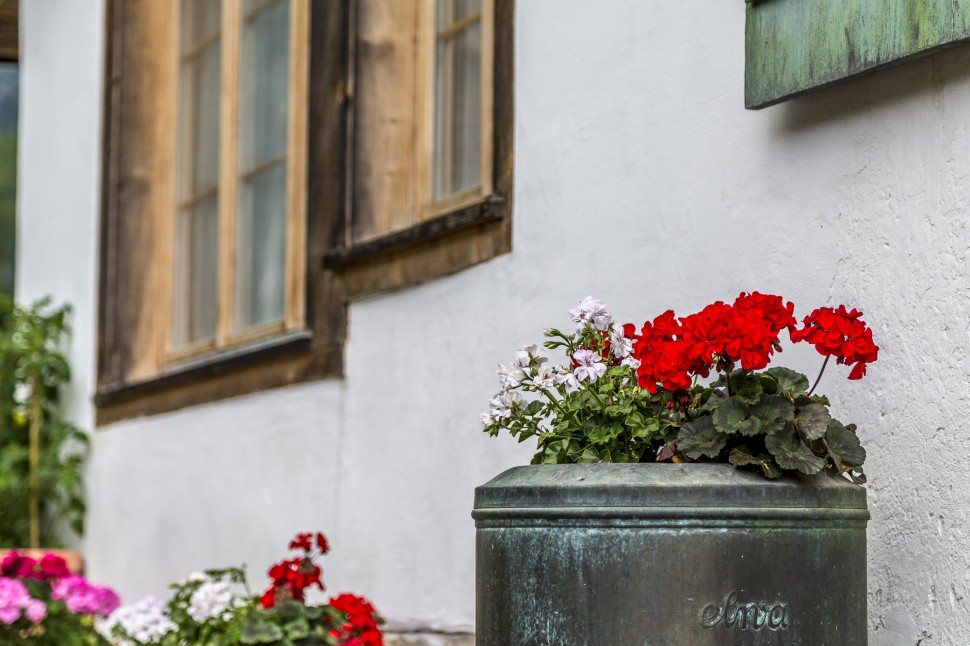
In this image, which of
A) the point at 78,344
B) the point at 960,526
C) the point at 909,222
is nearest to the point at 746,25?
the point at 909,222

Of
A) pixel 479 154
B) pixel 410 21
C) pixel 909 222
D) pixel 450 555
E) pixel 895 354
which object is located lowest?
pixel 450 555

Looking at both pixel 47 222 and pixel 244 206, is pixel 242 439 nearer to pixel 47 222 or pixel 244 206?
pixel 244 206

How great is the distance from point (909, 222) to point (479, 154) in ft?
6.37

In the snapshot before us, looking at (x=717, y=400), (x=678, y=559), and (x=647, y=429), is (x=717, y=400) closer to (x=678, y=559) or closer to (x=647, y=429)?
(x=647, y=429)

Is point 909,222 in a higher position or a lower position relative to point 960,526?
higher

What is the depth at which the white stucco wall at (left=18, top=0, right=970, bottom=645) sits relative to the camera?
2.80 meters

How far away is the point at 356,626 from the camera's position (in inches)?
161

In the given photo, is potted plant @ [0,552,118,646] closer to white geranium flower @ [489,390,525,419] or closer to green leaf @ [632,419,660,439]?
white geranium flower @ [489,390,525,419]

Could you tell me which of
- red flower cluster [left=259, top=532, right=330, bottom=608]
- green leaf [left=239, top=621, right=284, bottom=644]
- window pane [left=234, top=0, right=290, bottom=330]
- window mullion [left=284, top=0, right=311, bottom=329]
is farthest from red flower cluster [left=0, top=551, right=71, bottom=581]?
green leaf [left=239, top=621, right=284, bottom=644]

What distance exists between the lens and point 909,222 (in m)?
2.87

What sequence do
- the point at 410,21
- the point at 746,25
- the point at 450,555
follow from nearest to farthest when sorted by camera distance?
the point at 746,25 < the point at 450,555 < the point at 410,21

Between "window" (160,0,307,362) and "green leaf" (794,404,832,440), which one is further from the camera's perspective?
"window" (160,0,307,362)

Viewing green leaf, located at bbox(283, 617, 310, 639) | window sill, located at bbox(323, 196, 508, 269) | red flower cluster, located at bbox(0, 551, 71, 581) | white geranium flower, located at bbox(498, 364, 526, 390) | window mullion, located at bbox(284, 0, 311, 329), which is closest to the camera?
white geranium flower, located at bbox(498, 364, 526, 390)

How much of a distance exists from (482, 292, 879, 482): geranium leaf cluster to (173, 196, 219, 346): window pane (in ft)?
12.3
